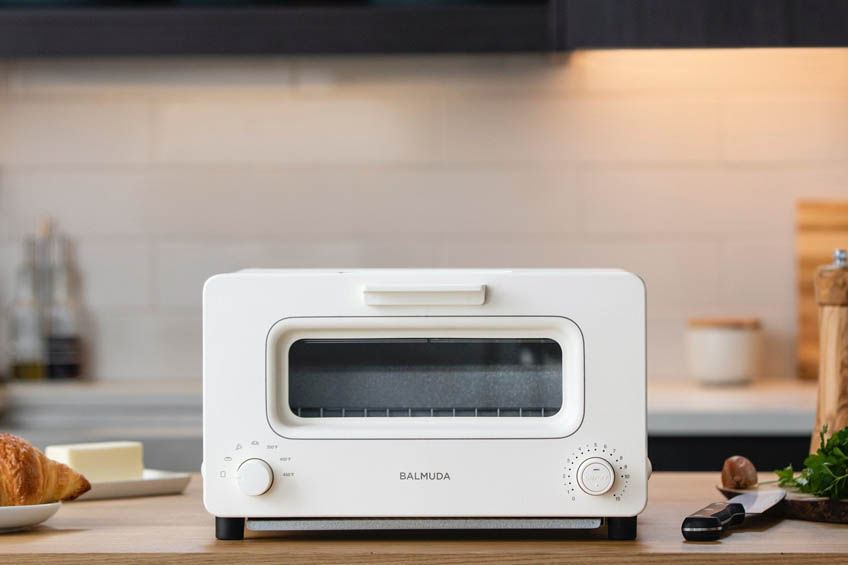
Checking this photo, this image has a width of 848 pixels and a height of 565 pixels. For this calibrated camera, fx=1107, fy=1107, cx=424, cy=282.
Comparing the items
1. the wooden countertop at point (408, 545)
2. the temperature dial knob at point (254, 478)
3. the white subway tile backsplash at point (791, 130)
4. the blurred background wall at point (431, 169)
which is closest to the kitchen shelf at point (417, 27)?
the blurred background wall at point (431, 169)

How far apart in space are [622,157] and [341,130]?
1.90ft

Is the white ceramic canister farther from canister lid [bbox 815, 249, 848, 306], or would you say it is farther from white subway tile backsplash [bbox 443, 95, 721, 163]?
canister lid [bbox 815, 249, 848, 306]

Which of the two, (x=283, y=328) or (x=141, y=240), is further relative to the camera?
(x=141, y=240)

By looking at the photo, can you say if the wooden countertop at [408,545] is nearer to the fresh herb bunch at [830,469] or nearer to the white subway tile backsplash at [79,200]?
the fresh herb bunch at [830,469]

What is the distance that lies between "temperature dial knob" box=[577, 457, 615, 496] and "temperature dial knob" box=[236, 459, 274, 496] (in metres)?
0.24

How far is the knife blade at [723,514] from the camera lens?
85 centimetres

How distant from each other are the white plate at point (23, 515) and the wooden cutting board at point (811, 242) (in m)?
1.69

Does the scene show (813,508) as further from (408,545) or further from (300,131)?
(300,131)

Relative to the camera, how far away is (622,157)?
89.3 inches

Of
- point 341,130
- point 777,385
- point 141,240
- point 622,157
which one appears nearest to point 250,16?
point 341,130

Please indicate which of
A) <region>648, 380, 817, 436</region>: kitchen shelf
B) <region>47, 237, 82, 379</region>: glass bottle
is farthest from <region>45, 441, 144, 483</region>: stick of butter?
<region>47, 237, 82, 379</region>: glass bottle

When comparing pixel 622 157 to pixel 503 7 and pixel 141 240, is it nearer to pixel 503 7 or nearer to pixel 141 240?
pixel 503 7

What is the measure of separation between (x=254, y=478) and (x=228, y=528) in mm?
57

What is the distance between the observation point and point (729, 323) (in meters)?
2.12
